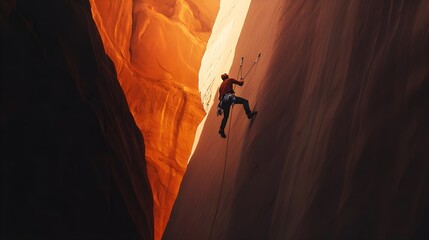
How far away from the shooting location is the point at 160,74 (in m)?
26.4

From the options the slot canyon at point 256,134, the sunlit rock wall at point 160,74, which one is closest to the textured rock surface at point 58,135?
the slot canyon at point 256,134

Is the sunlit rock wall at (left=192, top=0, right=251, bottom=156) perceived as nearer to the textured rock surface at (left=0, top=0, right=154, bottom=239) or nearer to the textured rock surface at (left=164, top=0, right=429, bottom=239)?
the textured rock surface at (left=0, top=0, right=154, bottom=239)

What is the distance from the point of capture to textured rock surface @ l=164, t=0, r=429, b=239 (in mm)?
3902

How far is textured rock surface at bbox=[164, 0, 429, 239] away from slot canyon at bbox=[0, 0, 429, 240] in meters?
0.02

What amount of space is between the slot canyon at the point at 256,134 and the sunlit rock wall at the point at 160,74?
24.0 feet

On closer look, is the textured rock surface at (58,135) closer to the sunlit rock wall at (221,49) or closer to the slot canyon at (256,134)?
the slot canyon at (256,134)

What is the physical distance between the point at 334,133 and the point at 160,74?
2192 centimetres

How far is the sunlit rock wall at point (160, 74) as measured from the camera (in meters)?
23.4

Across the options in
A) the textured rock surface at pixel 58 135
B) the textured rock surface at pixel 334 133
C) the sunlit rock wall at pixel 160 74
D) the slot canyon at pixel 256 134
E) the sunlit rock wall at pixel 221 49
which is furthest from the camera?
the sunlit rock wall at pixel 160 74

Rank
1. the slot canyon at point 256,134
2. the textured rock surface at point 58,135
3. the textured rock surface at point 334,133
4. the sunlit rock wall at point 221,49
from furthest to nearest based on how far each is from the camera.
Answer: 1. the sunlit rock wall at point 221,49
2. the textured rock surface at point 58,135
3. the slot canyon at point 256,134
4. the textured rock surface at point 334,133

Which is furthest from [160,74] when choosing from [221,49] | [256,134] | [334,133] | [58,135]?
[334,133]

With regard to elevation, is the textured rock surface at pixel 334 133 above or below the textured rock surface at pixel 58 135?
above

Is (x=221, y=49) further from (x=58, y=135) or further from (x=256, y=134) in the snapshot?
(x=256, y=134)

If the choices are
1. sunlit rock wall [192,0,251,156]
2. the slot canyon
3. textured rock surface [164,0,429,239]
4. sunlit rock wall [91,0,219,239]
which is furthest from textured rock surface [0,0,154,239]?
sunlit rock wall [91,0,219,239]
